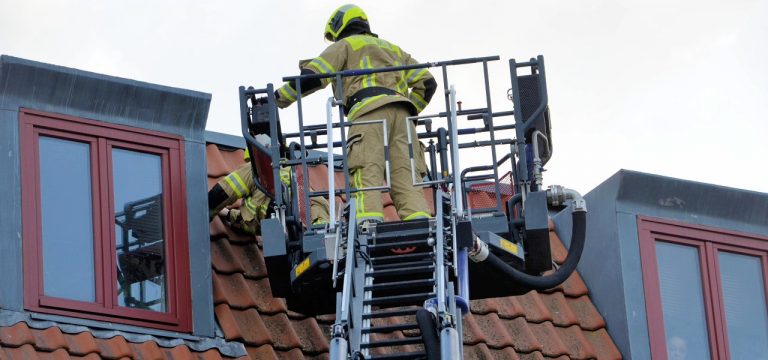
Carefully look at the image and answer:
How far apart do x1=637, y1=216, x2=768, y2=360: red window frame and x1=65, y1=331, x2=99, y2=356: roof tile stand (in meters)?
4.18

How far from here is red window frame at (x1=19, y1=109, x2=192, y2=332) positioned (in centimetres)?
1237

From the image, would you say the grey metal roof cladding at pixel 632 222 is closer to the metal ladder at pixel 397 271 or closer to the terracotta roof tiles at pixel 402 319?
the terracotta roof tiles at pixel 402 319

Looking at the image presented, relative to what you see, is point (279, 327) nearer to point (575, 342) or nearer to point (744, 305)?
point (575, 342)

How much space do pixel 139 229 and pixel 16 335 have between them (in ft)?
4.75

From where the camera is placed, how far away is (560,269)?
13.1 meters

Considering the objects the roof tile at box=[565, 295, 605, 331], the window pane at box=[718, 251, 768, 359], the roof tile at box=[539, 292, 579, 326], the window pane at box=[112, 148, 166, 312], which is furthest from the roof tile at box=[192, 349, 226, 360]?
the window pane at box=[718, 251, 768, 359]

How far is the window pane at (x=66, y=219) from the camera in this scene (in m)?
12.5

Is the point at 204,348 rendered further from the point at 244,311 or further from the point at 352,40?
the point at 352,40

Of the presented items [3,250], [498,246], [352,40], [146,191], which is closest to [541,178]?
[498,246]

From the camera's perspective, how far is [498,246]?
41.4ft

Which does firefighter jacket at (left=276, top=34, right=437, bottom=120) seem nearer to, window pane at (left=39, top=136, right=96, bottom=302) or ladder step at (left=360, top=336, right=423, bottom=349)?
window pane at (left=39, top=136, right=96, bottom=302)

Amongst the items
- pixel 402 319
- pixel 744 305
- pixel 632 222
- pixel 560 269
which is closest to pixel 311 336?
pixel 402 319

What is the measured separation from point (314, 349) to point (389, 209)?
2231mm

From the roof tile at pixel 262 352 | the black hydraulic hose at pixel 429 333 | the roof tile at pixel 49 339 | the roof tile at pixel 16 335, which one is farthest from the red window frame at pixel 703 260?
the roof tile at pixel 16 335
